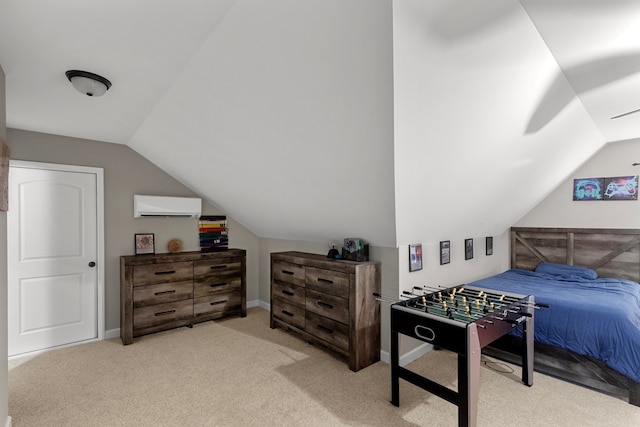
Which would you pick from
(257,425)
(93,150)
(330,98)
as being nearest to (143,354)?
(257,425)

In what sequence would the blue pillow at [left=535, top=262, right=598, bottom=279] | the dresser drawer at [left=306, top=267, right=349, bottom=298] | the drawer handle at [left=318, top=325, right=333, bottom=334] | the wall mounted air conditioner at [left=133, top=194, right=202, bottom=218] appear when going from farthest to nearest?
the blue pillow at [left=535, top=262, right=598, bottom=279] < the wall mounted air conditioner at [left=133, top=194, right=202, bottom=218] < the drawer handle at [left=318, top=325, right=333, bottom=334] < the dresser drawer at [left=306, top=267, right=349, bottom=298]

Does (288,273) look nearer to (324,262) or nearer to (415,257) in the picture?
(324,262)

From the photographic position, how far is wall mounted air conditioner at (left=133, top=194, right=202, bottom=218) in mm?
3818

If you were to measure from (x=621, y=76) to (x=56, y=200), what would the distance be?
520 centimetres

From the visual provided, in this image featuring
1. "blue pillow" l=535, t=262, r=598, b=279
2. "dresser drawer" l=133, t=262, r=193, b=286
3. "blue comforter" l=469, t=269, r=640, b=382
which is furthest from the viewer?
"blue pillow" l=535, t=262, r=598, b=279

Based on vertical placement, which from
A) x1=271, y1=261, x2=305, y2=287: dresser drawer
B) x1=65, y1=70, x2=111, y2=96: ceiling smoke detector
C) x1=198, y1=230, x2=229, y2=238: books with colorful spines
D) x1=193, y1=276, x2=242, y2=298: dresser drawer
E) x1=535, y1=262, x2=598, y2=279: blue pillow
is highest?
x1=65, y1=70, x2=111, y2=96: ceiling smoke detector

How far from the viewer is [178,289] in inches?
151

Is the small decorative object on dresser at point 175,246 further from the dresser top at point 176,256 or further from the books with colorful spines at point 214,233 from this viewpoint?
the books with colorful spines at point 214,233

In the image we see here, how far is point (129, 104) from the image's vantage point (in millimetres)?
2715

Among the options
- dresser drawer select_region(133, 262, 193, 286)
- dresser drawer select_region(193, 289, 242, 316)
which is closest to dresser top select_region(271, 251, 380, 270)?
dresser drawer select_region(193, 289, 242, 316)

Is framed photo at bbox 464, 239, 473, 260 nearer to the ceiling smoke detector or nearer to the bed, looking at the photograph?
the bed

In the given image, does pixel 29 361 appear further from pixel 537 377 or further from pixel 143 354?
pixel 537 377

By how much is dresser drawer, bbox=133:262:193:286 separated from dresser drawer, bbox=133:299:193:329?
0.94 ft

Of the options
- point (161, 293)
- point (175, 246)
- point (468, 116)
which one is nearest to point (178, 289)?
point (161, 293)
